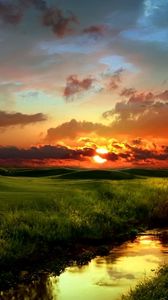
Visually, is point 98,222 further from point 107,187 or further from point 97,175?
point 97,175

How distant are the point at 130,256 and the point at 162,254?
5.97 ft

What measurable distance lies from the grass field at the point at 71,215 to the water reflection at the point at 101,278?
8.77ft

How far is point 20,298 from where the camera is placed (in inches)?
819

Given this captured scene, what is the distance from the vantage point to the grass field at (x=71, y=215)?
2864cm

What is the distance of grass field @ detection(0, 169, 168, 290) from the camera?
2864 centimetres

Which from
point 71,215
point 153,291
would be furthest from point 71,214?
point 153,291

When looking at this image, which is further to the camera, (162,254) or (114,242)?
(114,242)

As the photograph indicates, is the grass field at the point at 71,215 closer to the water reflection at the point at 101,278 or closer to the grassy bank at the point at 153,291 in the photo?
the water reflection at the point at 101,278

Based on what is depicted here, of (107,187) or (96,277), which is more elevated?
(107,187)

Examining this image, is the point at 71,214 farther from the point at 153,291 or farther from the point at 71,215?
the point at 153,291

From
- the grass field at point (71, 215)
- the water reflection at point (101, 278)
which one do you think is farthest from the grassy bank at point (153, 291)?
the grass field at point (71, 215)

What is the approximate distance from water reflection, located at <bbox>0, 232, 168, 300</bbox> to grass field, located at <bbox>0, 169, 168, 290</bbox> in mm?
2674

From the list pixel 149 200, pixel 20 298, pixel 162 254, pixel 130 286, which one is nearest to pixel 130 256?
pixel 162 254

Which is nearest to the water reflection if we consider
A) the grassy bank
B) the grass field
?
the grassy bank
